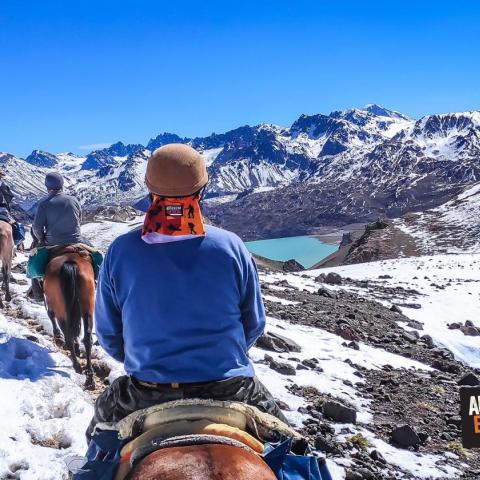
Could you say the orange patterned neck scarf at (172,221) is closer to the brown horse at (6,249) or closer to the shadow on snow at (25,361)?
the shadow on snow at (25,361)

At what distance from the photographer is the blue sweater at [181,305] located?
3326mm

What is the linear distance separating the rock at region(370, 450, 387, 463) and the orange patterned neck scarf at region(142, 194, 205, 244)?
16.3ft

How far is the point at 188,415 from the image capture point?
3086mm

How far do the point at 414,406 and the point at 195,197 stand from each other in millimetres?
7650

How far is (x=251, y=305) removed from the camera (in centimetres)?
377

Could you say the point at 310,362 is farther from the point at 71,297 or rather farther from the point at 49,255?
the point at 49,255

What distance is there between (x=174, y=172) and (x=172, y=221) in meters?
0.31

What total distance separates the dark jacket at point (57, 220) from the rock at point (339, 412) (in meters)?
5.05

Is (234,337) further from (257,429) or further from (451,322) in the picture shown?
(451,322)

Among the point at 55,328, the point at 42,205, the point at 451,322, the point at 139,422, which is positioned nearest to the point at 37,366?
the point at 55,328

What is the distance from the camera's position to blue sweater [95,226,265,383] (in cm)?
333

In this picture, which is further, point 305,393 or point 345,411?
point 305,393

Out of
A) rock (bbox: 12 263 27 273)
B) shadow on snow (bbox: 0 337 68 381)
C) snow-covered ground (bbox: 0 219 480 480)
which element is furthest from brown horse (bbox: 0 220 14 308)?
rock (bbox: 12 263 27 273)

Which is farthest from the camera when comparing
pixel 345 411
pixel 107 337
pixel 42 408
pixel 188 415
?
pixel 345 411
